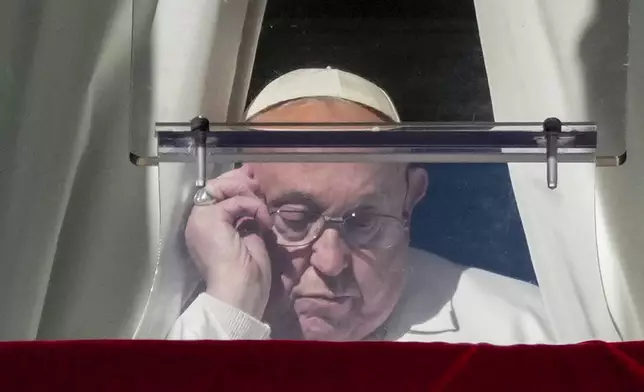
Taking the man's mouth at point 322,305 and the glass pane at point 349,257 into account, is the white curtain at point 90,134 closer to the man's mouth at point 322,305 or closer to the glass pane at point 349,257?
the glass pane at point 349,257

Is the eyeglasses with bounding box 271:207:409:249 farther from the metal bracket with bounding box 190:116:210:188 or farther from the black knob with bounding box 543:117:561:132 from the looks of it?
the black knob with bounding box 543:117:561:132

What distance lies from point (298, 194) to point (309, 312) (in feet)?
0.40

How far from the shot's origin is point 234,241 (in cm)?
78

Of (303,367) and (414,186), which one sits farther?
(414,186)

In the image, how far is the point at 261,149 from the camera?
0.77 metres

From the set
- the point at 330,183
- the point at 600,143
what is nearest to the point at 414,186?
the point at 330,183

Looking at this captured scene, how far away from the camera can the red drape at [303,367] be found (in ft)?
1.87

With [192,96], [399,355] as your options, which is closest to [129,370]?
[399,355]

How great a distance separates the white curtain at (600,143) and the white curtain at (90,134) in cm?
29

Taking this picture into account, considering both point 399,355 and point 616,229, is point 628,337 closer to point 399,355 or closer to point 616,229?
point 616,229

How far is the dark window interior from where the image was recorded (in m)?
0.81

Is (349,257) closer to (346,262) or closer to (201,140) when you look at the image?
(346,262)

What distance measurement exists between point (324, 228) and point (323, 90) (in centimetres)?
15

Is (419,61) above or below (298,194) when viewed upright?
above
